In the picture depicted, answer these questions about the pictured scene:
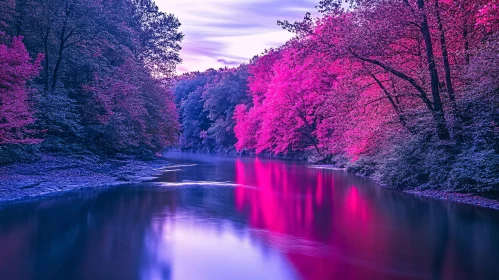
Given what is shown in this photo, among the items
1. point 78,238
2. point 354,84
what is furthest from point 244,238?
point 354,84

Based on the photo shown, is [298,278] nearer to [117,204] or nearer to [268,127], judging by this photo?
[117,204]

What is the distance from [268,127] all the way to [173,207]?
31623 mm

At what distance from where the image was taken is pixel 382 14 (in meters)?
16.4

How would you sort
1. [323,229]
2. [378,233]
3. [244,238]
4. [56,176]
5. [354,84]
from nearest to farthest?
[244,238]
[378,233]
[323,229]
[56,176]
[354,84]

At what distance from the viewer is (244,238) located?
8.96m

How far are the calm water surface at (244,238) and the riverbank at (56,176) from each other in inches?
47.3

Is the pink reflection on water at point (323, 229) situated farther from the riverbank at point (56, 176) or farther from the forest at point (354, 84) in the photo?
the riverbank at point (56, 176)

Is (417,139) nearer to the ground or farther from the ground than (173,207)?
farther from the ground

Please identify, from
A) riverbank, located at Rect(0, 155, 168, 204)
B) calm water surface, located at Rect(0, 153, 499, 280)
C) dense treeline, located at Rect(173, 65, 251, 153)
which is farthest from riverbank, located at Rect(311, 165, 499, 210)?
dense treeline, located at Rect(173, 65, 251, 153)

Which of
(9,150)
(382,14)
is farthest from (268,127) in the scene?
(9,150)

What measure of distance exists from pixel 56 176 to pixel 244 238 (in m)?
11.2

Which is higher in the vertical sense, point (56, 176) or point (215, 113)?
point (215, 113)

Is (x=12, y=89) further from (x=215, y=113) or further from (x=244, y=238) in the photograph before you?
(x=215, y=113)

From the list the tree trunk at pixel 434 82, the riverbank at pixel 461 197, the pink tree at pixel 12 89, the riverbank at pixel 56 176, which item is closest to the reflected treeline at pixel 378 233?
the riverbank at pixel 461 197
